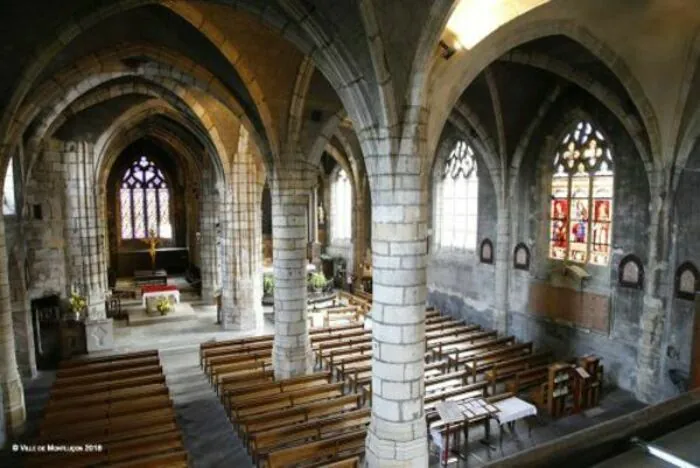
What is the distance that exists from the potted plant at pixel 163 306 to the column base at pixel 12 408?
844 cm

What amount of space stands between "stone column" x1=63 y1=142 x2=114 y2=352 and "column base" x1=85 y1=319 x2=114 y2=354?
0.87 meters

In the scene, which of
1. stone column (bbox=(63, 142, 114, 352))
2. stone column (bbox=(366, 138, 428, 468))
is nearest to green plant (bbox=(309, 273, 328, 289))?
stone column (bbox=(63, 142, 114, 352))

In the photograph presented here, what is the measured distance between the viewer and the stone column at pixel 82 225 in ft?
52.5

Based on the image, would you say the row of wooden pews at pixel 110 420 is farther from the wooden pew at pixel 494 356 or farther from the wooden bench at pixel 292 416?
the wooden pew at pixel 494 356

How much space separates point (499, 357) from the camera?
12203 millimetres

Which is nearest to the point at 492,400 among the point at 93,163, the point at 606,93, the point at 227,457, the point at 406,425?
the point at 406,425

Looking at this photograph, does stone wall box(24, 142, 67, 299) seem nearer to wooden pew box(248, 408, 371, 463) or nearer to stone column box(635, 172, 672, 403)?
wooden pew box(248, 408, 371, 463)

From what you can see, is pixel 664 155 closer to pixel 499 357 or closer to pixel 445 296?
pixel 499 357

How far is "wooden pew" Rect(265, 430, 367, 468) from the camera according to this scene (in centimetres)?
697

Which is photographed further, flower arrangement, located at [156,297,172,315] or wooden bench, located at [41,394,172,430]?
flower arrangement, located at [156,297,172,315]

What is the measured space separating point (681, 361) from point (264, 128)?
416 inches

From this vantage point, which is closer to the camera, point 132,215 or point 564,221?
point 564,221

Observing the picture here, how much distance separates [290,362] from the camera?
11180 mm

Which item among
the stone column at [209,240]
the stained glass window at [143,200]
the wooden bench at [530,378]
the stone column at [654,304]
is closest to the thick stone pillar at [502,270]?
the wooden bench at [530,378]
